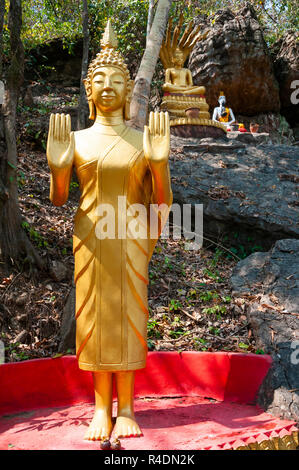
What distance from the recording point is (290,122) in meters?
14.7

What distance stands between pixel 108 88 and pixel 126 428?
211cm

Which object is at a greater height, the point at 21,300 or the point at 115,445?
the point at 21,300

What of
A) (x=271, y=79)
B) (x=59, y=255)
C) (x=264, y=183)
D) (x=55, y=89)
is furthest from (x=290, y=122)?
(x=59, y=255)

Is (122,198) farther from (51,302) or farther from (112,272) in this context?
(51,302)

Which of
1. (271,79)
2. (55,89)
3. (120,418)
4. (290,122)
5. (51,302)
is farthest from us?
(290,122)

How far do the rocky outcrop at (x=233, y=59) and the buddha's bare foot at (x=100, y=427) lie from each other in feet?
38.4

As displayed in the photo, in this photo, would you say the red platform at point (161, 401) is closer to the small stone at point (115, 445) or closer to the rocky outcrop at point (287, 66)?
the small stone at point (115, 445)

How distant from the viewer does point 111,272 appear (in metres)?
2.90

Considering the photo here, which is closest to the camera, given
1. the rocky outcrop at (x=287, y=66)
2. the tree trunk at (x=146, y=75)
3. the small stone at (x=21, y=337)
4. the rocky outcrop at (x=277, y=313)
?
the rocky outcrop at (x=277, y=313)

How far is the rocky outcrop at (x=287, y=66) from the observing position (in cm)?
1350

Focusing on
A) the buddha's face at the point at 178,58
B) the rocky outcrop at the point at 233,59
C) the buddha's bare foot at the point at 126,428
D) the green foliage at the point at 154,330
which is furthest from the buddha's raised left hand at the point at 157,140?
the rocky outcrop at the point at 233,59

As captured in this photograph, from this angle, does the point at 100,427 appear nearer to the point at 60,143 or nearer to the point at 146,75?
the point at 60,143

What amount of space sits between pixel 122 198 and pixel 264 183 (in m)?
4.44

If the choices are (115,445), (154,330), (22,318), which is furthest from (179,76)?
(115,445)
